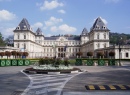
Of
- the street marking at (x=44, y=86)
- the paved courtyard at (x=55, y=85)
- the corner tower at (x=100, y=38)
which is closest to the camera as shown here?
the paved courtyard at (x=55, y=85)

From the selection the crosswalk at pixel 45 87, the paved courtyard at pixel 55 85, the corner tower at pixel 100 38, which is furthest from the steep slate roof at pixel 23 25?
the crosswalk at pixel 45 87

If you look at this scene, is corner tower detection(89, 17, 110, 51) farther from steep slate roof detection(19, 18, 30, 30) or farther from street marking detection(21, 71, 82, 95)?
street marking detection(21, 71, 82, 95)

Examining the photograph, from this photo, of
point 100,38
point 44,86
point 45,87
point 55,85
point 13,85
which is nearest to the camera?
point 45,87

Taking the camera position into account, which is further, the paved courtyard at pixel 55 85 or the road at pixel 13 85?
the road at pixel 13 85

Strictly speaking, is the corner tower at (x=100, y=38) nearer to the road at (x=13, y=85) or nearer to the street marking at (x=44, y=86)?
the road at (x=13, y=85)

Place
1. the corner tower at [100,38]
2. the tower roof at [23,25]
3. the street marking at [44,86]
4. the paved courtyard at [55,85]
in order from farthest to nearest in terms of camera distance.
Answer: the tower roof at [23,25]
the corner tower at [100,38]
the street marking at [44,86]
the paved courtyard at [55,85]

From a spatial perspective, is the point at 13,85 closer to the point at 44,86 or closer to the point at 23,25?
the point at 44,86

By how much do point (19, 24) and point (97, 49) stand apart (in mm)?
38460

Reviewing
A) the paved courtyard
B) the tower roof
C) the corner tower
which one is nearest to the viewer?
the paved courtyard

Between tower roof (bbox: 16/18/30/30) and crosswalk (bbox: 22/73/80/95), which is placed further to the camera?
tower roof (bbox: 16/18/30/30)

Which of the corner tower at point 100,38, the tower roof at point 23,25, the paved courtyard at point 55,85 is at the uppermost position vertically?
the tower roof at point 23,25

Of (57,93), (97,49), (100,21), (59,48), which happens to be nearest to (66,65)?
(57,93)

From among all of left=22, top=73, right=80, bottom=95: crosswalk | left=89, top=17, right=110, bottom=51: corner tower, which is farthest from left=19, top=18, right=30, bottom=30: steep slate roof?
left=22, top=73, right=80, bottom=95: crosswalk

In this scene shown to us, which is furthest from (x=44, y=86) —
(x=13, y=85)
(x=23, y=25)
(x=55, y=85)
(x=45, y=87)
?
(x=23, y=25)
